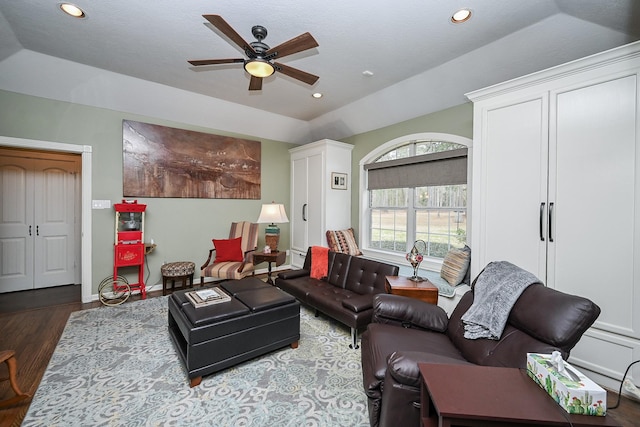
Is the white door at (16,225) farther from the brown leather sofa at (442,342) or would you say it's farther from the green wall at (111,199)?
the brown leather sofa at (442,342)

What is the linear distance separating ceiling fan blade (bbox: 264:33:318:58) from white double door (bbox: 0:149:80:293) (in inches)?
171

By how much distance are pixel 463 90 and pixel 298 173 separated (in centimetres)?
309

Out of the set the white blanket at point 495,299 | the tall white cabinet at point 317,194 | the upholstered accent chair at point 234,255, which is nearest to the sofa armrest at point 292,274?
the upholstered accent chair at point 234,255

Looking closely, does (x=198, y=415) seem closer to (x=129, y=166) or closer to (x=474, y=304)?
(x=474, y=304)

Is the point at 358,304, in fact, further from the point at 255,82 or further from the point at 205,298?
the point at 255,82

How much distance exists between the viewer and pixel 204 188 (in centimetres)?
454

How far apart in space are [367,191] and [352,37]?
8.67 ft

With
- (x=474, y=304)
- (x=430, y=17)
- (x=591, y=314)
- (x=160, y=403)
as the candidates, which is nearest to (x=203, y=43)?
(x=430, y=17)

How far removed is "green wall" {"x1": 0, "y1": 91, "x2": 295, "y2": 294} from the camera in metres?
3.31

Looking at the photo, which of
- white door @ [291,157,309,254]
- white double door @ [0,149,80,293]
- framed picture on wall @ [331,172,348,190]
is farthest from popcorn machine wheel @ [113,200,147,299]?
framed picture on wall @ [331,172,348,190]

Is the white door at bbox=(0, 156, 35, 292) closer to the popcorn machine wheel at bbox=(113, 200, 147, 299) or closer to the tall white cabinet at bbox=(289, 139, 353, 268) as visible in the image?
the popcorn machine wheel at bbox=(113, 200, 147, 299)

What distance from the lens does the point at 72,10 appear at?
2.24 m

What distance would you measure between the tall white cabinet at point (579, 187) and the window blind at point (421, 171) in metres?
0.86

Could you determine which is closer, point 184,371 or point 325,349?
point 184,371
